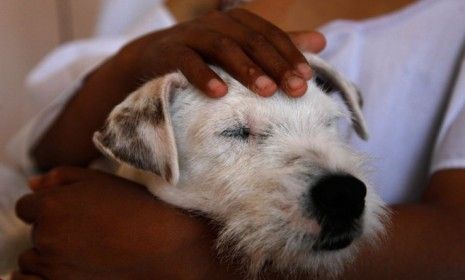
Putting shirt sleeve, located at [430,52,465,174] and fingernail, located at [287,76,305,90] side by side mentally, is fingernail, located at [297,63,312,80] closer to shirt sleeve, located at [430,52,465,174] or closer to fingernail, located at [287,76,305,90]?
fingernail, located at [287,76,305,90]

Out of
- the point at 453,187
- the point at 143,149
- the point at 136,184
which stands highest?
the point at 143,149

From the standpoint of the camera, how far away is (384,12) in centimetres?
106

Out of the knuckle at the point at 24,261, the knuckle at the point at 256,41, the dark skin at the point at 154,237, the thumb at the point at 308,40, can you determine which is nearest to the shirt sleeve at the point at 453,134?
the dark skin at the point at 154,237

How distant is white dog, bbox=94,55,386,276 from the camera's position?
641mm

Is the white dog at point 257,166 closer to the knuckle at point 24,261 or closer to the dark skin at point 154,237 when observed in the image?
the dark skin at point 154,237

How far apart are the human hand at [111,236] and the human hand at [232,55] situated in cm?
17

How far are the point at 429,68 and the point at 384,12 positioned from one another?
0.48 ft

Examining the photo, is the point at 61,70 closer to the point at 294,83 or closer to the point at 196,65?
the point at 196,65

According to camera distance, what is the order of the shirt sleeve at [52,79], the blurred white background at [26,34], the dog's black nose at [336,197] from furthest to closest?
the blurred white background at [26,34] → the shirt sleeve at [52,79] → the dog's black nose at [336,197]

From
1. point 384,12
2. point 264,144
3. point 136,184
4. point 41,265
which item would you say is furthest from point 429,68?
point 41,265

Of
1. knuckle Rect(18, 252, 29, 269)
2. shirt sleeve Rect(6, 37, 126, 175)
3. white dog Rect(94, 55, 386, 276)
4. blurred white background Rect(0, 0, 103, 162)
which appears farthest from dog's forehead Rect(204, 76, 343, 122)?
blurred white background Rect(0, 0, 103, 162)

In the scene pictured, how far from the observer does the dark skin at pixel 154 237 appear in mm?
720

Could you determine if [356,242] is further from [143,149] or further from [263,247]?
[143,149]

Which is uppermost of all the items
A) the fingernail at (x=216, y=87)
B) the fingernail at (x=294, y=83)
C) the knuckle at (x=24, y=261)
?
the fingernail at (x=216, y=87)
